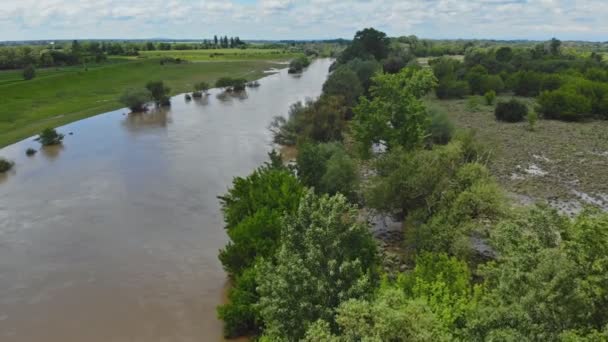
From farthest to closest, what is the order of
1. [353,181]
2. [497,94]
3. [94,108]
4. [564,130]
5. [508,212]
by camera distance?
[497,94] → [94,108] → [564,130] → [353,181] → [508,212]

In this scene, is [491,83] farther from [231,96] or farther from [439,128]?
[231,96]

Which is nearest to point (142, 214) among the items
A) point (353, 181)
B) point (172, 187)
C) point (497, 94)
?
point (172, 187)

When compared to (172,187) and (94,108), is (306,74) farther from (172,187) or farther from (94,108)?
(172,187)

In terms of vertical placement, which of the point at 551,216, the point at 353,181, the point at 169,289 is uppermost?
the point at 551,216

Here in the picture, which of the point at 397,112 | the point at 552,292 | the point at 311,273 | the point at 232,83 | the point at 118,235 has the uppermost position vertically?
the point at 397,112

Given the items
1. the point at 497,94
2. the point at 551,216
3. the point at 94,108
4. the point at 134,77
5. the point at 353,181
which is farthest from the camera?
the point at 134,77

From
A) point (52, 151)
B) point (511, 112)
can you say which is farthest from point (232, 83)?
point (511, 112)
